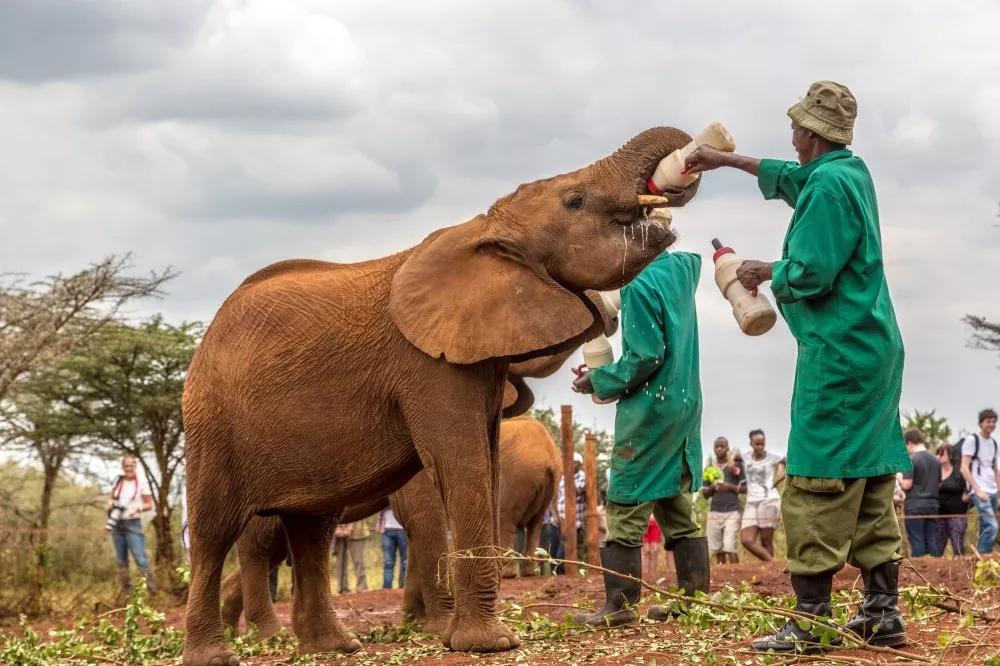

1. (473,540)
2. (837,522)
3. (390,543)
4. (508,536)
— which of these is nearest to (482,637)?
(473,540)

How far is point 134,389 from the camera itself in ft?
76.2

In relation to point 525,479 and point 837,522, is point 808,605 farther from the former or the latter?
point 525,479

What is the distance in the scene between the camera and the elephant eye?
7039 mm

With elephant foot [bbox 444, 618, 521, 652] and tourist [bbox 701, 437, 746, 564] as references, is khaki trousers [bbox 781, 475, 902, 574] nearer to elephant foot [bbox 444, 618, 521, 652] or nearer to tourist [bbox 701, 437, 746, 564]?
elephant foot [bbox 444, 618, 521, 652]

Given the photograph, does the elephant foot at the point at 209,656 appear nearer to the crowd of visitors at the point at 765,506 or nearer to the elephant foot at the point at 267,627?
the elephant foot at the point at 267,627

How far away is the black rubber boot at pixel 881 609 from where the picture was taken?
6.49m

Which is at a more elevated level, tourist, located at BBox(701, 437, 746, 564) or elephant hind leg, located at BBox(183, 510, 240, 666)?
tourist, located at BBox(701, 437, 746, 564)

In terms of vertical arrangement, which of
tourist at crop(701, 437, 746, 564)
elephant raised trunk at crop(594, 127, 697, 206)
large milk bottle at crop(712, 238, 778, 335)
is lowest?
tourist at crop(701, 437, 746, 564)

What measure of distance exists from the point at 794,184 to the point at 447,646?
9.79ft

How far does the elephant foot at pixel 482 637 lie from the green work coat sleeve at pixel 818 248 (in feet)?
7.48

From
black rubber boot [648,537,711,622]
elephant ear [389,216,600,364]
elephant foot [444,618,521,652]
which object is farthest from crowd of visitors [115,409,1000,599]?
elephant ear [389,216,600,364]

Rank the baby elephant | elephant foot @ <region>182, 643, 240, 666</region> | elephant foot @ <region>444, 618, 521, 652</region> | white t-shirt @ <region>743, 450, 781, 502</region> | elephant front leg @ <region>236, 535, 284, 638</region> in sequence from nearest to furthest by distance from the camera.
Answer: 1. elephant foot @ <region>444, 618, 521, 652</region>
2. elephant foot @ <region>182, 643, 240, 666</region>
3. the baby elephant
4. elephant front leg @ <region>236, 535, 284, 638</region>
5. white t-shirt @ <region>743, 450, 781, 502</region>

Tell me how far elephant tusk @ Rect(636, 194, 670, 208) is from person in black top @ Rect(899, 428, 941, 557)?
982 cm

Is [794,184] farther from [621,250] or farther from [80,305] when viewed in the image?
[80,305]
